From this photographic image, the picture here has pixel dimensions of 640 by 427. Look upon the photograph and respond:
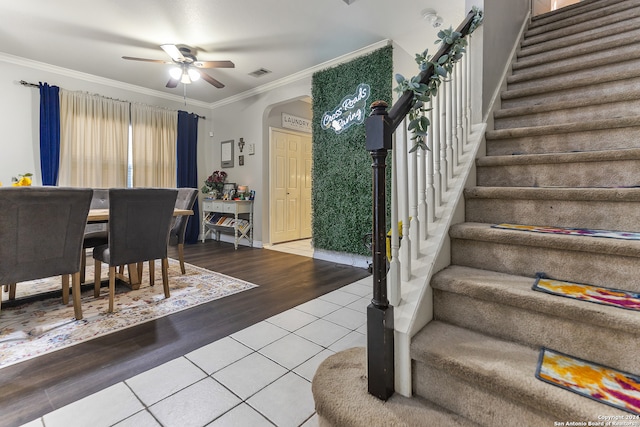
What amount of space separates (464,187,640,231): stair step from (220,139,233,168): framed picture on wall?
5051mm

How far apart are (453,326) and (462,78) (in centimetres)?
158

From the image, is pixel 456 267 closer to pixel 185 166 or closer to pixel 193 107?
pixel 185 166

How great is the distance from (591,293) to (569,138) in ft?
3.58

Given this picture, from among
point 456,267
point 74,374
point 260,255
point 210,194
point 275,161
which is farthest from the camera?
point 210,194

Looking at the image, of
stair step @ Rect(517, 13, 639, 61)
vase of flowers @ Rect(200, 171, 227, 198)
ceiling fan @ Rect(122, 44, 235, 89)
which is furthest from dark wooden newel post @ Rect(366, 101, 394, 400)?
vase of flowers @ Rect(200, 171, 227, 198)

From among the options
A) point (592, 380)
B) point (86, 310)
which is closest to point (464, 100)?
point (592, 380)

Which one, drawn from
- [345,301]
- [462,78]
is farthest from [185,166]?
[462,78]

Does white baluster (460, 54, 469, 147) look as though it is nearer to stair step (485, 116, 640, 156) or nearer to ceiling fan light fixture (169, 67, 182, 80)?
stair step (485, 116, 640, 156)

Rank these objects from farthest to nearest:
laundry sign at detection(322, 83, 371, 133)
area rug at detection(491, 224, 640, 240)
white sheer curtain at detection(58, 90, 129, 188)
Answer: white sheer curtain at detection(58, 90, 129, 188)
laundry sign at detection(322, 83, 371, 133)
area rug at detection(491, 224, 640, 240)

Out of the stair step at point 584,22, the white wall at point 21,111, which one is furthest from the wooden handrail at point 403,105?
the white wall at point 21,111

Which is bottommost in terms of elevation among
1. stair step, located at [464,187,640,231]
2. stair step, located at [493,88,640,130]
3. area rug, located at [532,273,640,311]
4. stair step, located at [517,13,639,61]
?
area rug, located at [532,273,640,311]

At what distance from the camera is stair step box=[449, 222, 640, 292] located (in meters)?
1.06

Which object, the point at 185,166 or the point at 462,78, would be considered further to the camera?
the point at 185,166

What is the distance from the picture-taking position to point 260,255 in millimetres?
4609
